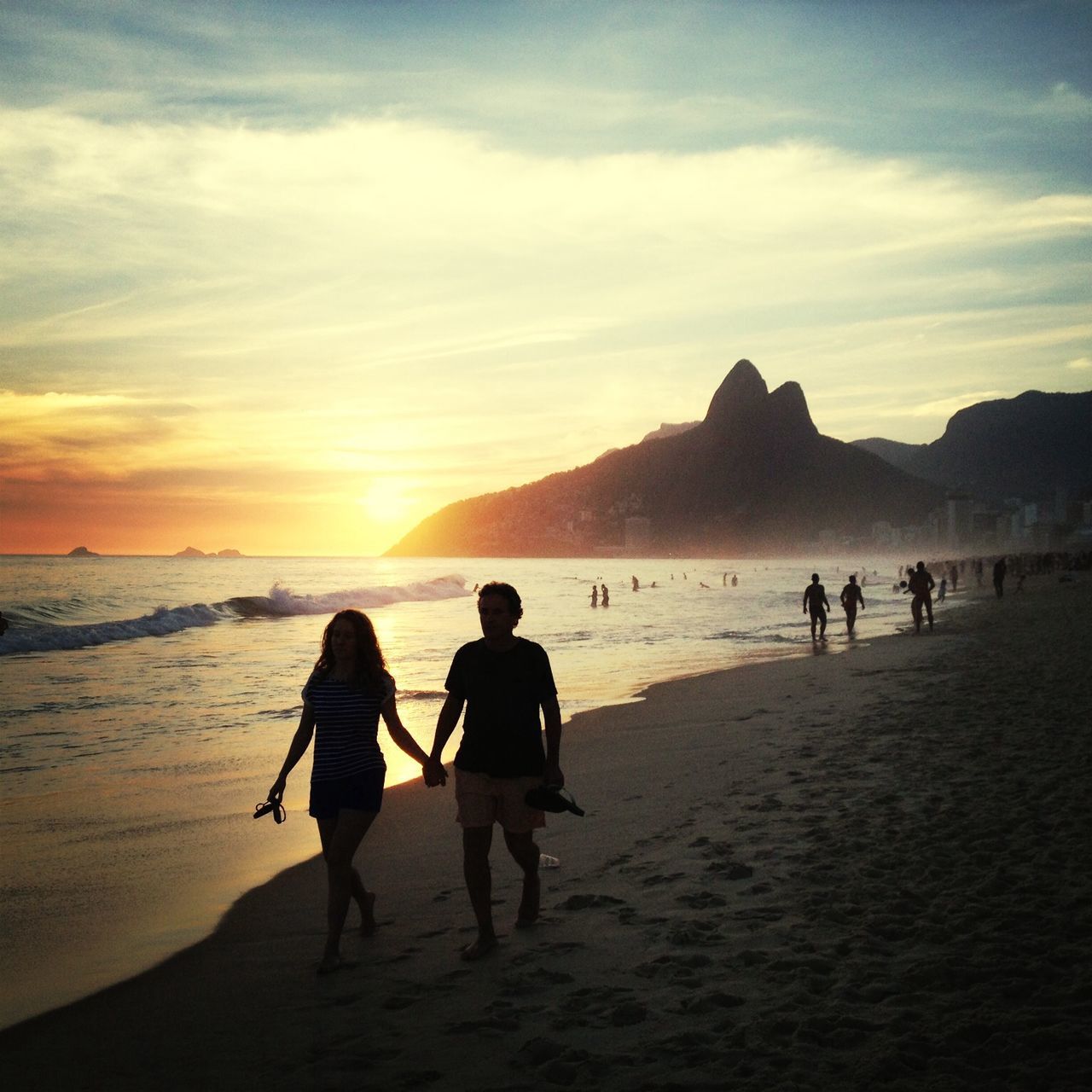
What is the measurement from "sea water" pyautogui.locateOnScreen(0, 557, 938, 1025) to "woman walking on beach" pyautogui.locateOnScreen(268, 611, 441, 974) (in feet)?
3.99

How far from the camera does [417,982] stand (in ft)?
14.0

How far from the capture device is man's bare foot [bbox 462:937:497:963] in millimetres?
4500

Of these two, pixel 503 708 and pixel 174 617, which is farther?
pixel 174 617

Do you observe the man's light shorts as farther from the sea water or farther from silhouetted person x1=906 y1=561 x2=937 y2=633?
silhouetted person x1=906 y1=561 x2=937 y2=633

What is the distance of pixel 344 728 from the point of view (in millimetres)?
4660

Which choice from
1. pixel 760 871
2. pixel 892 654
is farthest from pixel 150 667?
pixel 760 871

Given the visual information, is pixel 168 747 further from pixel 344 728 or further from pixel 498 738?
pixel 498 738

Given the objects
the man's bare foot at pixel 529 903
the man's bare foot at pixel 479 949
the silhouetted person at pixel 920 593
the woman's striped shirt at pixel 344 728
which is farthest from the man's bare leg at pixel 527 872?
the silhouetted person at pixel 920 593

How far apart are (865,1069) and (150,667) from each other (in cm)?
2025

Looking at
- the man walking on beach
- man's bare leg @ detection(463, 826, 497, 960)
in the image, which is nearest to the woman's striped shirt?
the man walking on beach

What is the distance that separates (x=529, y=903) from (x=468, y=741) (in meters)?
1.00

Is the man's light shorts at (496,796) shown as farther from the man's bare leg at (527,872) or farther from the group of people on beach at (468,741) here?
the man's bare leg at (527,872)

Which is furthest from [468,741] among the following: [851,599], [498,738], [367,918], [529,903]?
[851,599]

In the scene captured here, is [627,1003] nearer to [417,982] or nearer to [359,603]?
[417,982]
